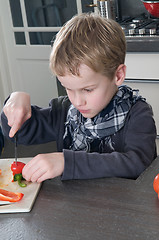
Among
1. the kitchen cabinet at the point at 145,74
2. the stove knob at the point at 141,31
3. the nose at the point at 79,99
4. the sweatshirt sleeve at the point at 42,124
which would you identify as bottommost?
the kitchen cabinet at the point at 145,74

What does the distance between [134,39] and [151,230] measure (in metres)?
1.71

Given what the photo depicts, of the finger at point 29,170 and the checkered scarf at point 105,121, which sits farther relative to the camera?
the checkered scarf at point 105,121

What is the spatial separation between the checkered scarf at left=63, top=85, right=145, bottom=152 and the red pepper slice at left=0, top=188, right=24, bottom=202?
0.42 m

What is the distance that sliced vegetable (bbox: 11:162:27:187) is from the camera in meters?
1.04

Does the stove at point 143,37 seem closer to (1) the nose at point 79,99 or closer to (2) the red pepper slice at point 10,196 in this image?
(1) the nose at point 79,99

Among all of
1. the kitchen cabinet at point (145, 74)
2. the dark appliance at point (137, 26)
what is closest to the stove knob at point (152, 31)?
the dark appliance at point (137, 26)

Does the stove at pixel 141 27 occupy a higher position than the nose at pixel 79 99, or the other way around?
the nose at pixel 79 99

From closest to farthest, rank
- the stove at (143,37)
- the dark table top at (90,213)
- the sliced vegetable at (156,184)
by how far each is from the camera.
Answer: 1. the dark table top at (90,213)
2. the sliced vegetable at (156,184)
3. the stove at (143,37)

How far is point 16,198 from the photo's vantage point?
0.97 m

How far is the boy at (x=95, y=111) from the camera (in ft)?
3.49

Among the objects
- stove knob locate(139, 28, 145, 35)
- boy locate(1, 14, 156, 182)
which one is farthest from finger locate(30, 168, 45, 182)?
stove knob locate(139, 28, 145, 35)

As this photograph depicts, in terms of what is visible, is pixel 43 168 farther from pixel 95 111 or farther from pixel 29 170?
pixel 95 111

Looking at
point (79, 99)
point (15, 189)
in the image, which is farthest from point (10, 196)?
point (79, 99)

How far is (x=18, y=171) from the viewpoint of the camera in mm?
1083
